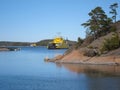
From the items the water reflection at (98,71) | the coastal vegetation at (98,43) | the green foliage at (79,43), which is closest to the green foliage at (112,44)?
the coastal vegetation at (98,43)

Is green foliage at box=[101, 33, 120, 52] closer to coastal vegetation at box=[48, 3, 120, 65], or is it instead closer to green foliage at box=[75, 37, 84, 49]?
coastal vegetation at box=[48, 3, 120, 65]

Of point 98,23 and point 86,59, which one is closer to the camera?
point 86,59

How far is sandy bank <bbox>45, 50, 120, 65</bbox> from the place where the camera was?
8412 centimetres

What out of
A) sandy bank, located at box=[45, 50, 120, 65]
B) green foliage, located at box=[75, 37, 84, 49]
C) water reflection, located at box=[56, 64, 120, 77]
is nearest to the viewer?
water reflection, located at box=[56, 64, 120, 77]

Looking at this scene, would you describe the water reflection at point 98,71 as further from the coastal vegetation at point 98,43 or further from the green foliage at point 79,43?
the green foliage at point 79,43

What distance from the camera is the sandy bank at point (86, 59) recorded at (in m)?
84.1

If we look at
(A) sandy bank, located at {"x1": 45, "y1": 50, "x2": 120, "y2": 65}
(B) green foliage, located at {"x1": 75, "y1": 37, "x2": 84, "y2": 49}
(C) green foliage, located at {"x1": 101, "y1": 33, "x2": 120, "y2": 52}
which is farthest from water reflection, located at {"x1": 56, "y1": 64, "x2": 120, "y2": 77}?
(B) green foliage, located at {"x1": 75, "y1": 37, "x2": 84, "y2": 49}

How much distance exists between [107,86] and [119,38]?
46617 millimetres

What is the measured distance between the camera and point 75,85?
159ft

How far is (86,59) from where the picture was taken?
90.7 metres

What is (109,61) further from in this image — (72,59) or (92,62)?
(72,59)

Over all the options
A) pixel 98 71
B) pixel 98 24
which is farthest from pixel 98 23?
pixel 98 71

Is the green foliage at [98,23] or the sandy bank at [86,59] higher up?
the green foliage at [98,23]

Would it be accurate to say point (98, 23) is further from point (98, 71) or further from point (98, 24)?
point (98, 71)
